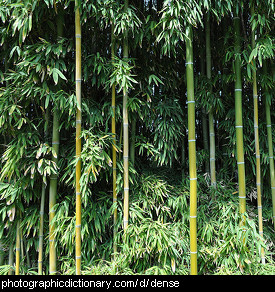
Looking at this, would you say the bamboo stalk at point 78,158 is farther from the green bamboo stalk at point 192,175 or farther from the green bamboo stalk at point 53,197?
the green bamboo stalk at point 192,175

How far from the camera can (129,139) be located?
2963 mm

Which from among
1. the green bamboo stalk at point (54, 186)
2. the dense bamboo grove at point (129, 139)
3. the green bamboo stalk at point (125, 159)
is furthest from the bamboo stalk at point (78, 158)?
the green bamboo stalk at point (125, 159)

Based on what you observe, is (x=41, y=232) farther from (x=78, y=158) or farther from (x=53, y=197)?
(x=78, y=158)

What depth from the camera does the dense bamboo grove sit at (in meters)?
2.56

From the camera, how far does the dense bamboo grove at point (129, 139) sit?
256 cm

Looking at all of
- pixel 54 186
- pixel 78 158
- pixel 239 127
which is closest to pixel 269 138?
pixel 239 127

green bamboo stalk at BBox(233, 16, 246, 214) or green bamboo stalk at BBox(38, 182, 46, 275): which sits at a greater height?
green bamboo stalk at BBox(233, 16, 246, 214)

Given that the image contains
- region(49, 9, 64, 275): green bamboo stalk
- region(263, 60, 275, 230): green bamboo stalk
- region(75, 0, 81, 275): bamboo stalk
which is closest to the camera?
region(75, 0, 81, 275): bamboo stalk

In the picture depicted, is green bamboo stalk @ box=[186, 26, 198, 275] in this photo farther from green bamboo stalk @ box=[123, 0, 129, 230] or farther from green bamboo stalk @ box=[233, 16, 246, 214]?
green bamboo stalk @ box=[123, 0, 129, 230]

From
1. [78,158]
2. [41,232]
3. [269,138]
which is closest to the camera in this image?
[78,158]

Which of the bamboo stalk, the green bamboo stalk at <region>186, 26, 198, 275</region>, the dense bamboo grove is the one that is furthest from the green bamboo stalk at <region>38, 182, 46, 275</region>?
the green bamboo stalk at <region>186, 26, 198, 275</region>

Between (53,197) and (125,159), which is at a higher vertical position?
(125,159)

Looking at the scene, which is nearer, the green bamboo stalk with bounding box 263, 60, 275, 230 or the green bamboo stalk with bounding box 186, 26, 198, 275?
the green bamboo stalk with bounding box 186, 26, 198, 275
